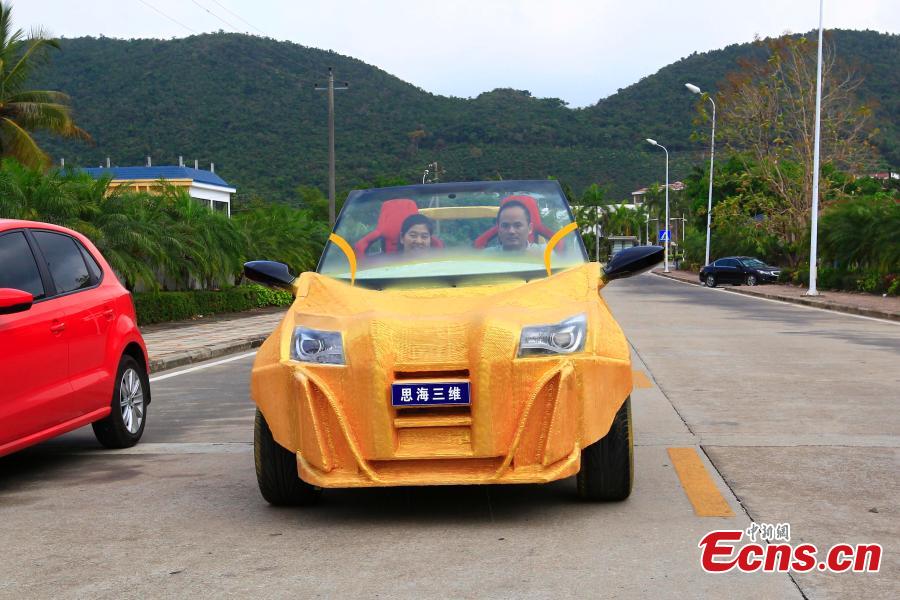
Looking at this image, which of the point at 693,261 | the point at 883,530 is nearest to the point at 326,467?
the point at 883,530

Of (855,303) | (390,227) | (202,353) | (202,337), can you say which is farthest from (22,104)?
(390,227)

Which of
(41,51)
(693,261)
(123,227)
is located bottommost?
(693,261)

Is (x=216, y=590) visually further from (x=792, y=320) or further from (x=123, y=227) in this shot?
(x=792, y=320)

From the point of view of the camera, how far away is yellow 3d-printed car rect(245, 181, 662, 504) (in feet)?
17.1

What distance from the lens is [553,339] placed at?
539 centimetres

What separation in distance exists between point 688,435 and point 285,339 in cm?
365

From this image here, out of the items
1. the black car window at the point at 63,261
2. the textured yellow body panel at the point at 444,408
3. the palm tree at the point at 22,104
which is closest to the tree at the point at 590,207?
the palm tree at the point at 22,104

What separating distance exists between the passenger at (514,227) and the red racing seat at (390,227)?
1.26ft

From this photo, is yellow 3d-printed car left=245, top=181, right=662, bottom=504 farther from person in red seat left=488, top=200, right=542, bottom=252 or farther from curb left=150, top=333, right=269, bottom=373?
curb left=150, top=333, right=269, bottom=373

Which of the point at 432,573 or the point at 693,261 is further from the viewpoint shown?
the point at 693,261

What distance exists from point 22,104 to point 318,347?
33.4 metres

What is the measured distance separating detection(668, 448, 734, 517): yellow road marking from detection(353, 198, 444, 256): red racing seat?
6.57 feet

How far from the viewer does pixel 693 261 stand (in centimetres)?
8369

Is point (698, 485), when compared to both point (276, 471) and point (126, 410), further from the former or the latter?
point (126, 410)
